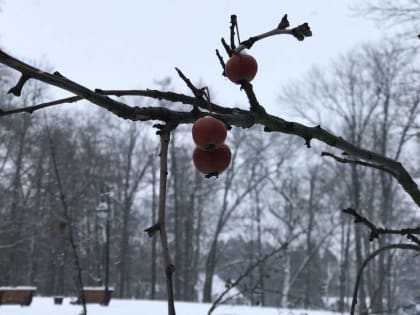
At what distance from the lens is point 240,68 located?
3.26 ft

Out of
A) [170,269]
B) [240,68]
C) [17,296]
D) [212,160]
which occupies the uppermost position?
[240,68]

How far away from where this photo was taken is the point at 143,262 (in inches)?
1451

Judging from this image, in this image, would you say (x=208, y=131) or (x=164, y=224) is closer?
(x=164, y=224)

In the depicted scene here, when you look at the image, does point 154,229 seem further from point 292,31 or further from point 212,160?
point 292,31

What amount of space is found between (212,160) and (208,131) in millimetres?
97

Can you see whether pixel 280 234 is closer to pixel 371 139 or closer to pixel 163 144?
pixel 371 139

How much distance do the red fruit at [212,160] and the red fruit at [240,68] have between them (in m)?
0.16

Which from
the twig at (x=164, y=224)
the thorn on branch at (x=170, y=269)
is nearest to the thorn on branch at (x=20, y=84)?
the twig at (x=164, y=224)

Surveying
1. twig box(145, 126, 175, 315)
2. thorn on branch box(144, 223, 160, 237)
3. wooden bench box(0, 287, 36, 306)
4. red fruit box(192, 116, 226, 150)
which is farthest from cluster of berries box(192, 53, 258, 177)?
wooden bench box(0, 287, 36, 306)

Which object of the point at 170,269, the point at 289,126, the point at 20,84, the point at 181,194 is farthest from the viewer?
the point at 181,194

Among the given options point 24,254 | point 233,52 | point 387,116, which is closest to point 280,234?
point 387,116

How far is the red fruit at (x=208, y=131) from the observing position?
829mm

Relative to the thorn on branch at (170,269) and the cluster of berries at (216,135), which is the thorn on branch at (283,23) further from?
the thorn on branch at (170,269)

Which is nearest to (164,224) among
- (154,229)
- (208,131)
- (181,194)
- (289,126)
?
(154,229)
